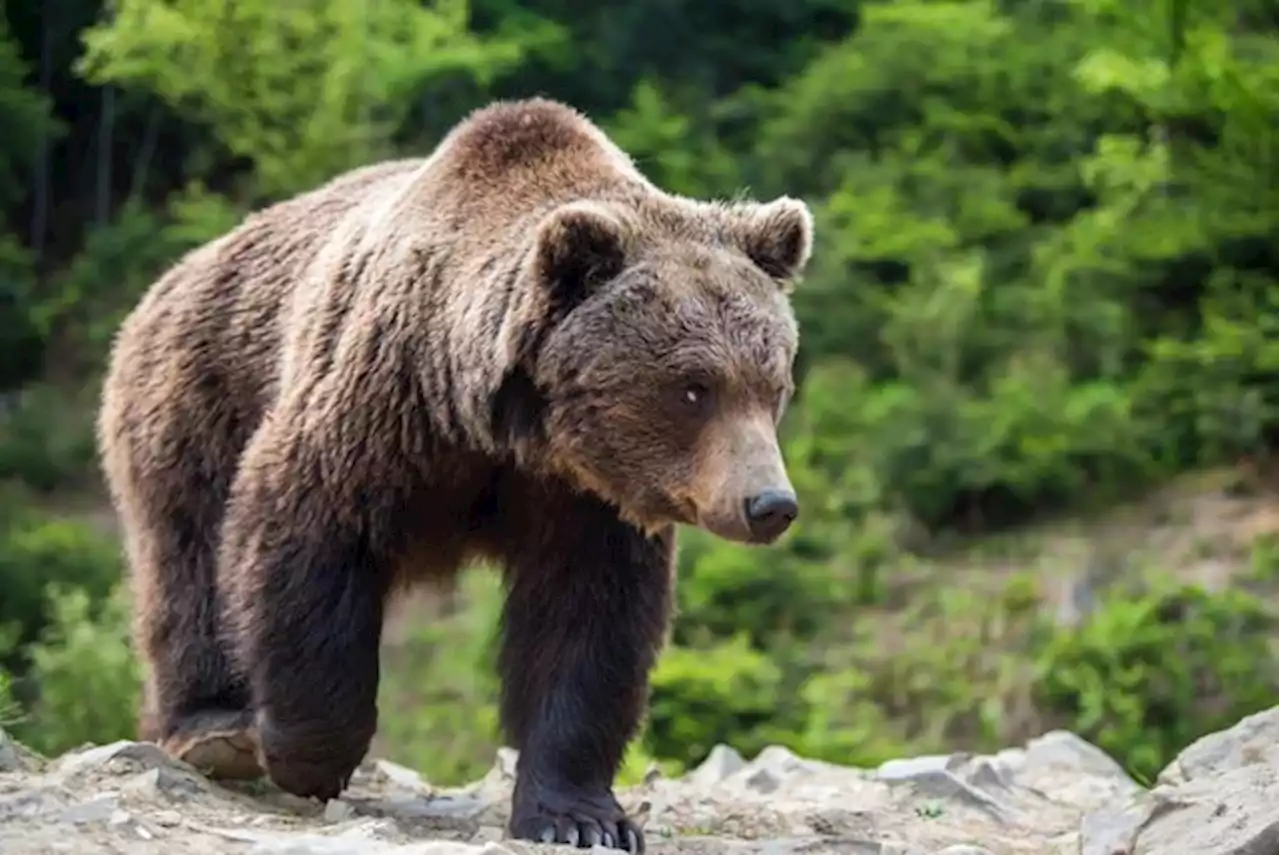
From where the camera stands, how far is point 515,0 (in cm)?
2433

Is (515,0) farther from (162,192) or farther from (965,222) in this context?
(965,222)

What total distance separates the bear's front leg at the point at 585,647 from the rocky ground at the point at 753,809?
235 millimetres

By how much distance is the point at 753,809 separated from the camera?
615cm

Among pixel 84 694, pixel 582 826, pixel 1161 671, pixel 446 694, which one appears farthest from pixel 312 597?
pixel 446 694

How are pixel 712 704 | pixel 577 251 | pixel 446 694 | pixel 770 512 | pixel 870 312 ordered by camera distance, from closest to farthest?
pixel 770 512
pixel 577 251
pixel 712 704
pixel 446 694
pixel 870 312

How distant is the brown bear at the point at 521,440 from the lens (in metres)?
4.83

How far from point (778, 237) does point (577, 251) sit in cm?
56

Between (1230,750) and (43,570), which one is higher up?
(1230,750)

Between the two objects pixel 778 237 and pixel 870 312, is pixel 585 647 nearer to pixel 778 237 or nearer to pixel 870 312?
pixel 778 237

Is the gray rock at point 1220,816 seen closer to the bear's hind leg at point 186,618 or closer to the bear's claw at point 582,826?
the bear's claw at point 582,826

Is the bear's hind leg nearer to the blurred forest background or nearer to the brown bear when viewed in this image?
the brown bear

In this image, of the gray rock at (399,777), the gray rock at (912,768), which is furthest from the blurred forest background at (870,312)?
the gray rock at (399,777)

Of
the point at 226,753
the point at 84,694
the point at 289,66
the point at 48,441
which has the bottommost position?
the point at 48,441

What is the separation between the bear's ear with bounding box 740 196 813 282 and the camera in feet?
16.8
